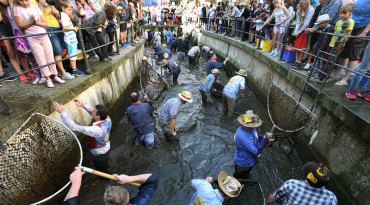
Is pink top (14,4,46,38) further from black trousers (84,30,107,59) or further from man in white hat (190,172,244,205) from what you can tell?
man in white hat (190,172,244,205)

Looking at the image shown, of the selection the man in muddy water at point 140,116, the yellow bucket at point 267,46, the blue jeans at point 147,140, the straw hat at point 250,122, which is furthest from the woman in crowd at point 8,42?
the yellow bucket at point 267,46

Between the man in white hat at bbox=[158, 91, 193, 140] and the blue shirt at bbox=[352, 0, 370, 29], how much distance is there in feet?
14.6

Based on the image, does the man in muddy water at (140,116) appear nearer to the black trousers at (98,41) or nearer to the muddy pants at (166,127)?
the muddy pants at (166,127)

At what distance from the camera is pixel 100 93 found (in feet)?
17.4

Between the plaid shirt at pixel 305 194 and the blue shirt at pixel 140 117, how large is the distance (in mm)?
3232

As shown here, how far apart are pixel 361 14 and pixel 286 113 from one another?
2940 millimetres

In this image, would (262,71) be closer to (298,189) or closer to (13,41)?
(298,189)

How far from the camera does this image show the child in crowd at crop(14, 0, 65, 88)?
11.3 ft

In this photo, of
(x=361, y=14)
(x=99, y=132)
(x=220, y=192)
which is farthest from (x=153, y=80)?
(x=361, y=14)

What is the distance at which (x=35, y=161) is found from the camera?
2795mm

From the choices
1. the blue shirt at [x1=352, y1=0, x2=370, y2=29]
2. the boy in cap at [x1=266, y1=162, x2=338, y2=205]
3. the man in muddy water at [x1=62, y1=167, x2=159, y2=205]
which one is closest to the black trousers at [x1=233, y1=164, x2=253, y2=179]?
the boy in cap at [x1=266, y1=162, x2=338, y2=205]

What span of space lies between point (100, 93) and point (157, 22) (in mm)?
27000

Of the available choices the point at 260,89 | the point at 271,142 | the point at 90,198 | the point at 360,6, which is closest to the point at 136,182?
the point at 90,198

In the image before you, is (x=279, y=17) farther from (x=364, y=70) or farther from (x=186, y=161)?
(x=186, y=161)
